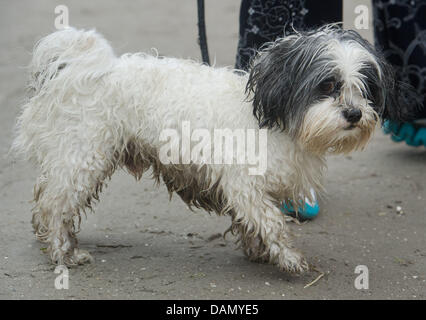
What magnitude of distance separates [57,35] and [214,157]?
3.66ft

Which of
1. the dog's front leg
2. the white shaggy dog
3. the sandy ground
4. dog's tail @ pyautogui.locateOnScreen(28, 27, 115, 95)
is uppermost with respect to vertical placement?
dog's tail @ pyautogui.locateOnScreen(28, 27, 115, 95)

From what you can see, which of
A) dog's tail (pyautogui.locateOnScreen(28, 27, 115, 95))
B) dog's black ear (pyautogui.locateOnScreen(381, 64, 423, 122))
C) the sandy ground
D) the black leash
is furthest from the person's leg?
dog's tail (pyautogui.locateOnScreen(28, 27, 115, 95))

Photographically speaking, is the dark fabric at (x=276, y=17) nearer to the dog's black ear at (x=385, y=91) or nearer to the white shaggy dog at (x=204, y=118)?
the white shaggy dog at (x=204, y=118)

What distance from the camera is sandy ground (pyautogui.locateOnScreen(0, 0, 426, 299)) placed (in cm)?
372

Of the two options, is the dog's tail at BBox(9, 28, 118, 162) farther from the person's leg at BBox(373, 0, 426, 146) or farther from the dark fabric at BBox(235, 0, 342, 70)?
the person's leg at BBox(373, 0, 426, 146)

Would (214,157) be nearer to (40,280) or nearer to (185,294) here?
(185,294)

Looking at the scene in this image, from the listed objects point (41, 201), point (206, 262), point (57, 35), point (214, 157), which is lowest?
point (206, 262)

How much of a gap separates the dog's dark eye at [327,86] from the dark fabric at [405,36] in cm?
215

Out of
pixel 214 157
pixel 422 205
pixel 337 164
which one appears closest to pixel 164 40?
pixel 337 164

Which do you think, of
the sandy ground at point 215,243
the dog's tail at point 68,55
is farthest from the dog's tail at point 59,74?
the sandy ground at point 215,243

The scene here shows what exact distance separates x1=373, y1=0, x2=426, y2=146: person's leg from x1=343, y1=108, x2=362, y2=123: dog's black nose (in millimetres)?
1942

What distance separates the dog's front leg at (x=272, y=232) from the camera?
3707 millimetres

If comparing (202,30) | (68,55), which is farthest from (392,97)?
(68,55)
